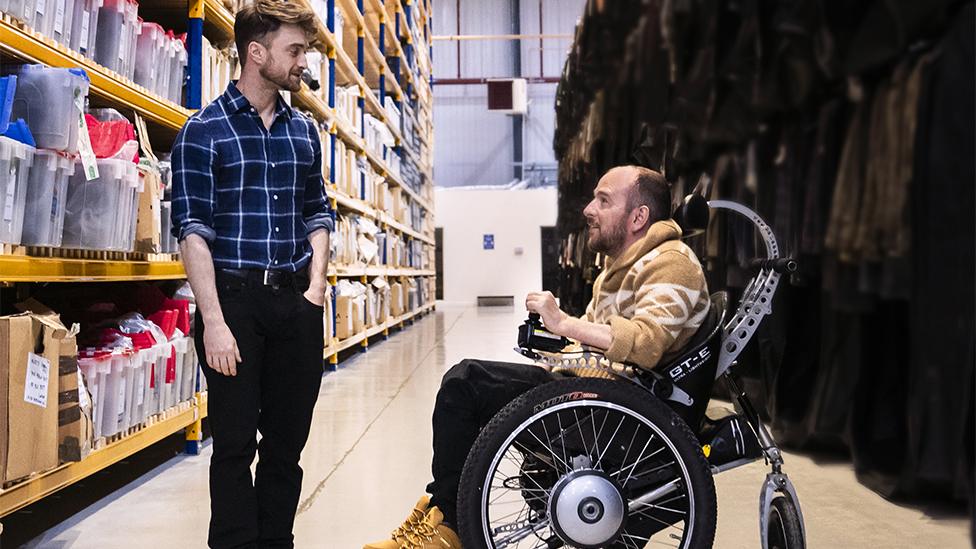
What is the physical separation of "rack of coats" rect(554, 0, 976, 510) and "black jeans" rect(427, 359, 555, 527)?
67 centimetres

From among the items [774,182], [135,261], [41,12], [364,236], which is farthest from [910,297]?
[364,236]

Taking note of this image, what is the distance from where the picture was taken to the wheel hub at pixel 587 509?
1.61 m

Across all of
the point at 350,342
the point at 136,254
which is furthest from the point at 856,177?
the point at 350,342

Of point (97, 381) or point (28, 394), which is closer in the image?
point (28, 394)

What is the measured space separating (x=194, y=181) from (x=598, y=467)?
1092 millimetres

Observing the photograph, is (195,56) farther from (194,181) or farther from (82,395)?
(194,181)

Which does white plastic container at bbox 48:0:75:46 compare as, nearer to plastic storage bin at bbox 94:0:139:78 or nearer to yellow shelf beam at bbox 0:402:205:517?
plastic storage bin at bbox 94:0:139:78

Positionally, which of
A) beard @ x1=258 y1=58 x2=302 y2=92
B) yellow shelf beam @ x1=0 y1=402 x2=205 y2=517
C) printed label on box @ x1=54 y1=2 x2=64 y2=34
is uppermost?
printed label on box @ x1=54 y1=2 x2=64 y2=34

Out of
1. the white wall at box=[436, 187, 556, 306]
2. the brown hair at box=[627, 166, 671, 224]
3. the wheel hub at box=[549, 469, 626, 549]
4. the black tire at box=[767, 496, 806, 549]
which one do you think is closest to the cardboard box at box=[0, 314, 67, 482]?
the wheel hub at box=[549, 469, 626, 549]

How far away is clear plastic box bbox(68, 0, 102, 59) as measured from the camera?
8.39ft

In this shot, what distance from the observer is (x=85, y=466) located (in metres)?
2.51

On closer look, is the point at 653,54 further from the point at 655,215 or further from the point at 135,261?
the point at 135,261

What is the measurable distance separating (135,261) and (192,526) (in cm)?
95

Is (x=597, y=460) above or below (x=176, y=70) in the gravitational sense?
below
